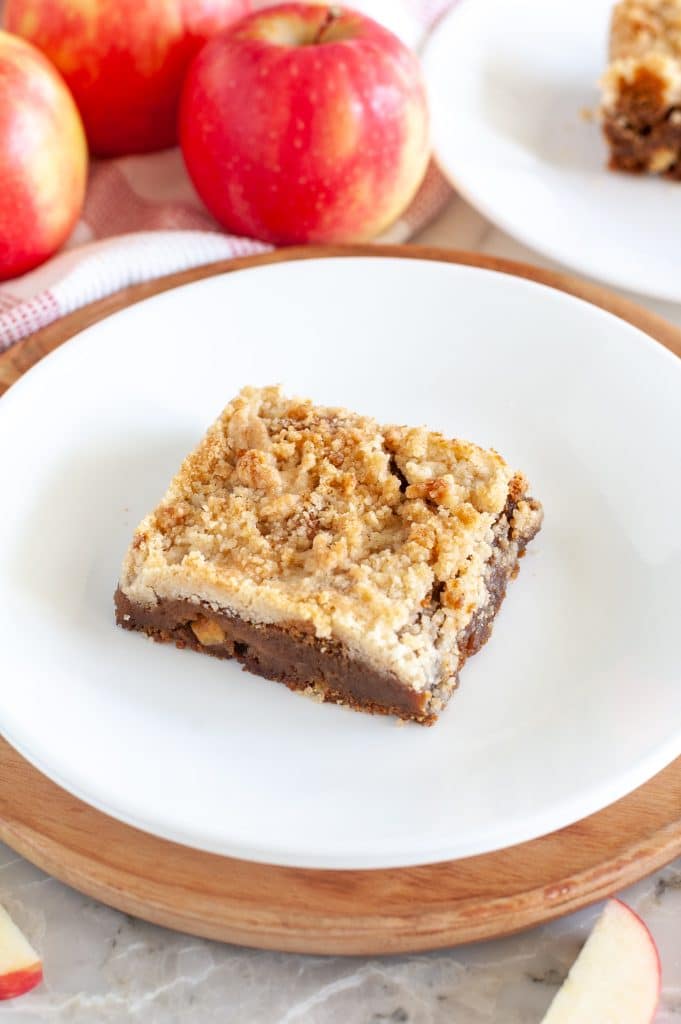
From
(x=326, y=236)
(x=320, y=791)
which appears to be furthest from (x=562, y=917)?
(x=326, y=236)

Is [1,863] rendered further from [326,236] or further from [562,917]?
[326,236]

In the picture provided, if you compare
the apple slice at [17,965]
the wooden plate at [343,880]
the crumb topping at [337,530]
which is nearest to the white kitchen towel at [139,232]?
the crumb topping at [337,530]

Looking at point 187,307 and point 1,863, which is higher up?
point 187,307

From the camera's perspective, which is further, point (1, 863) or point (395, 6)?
point (395, 6)

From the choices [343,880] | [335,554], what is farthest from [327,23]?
[343,880]

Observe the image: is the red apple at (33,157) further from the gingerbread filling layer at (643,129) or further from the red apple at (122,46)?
the gingerbread filling layer at (643,129)

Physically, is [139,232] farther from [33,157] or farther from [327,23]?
[327,23]
